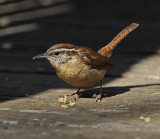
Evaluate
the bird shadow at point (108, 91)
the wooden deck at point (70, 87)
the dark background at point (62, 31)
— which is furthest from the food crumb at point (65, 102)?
the dark background at point (62, 31)

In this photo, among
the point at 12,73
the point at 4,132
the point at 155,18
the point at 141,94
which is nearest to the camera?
the point at 4,132

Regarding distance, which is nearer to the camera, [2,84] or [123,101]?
[123,101]

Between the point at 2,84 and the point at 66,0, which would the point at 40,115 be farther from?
the point at 66,0

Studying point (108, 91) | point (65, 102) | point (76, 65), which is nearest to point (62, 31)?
point (108, 91)

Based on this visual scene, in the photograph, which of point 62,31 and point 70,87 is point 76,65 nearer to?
point 70,87

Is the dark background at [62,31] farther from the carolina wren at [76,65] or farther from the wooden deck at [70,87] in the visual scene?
the carolina wren at [76,65]

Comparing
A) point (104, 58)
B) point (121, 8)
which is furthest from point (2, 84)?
point (121, 8)

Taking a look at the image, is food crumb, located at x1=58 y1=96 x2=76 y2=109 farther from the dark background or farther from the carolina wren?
the dark background

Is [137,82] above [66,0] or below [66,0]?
below

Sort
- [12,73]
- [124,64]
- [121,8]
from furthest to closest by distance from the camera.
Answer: [121,8]
[124,64]
[12,73]
